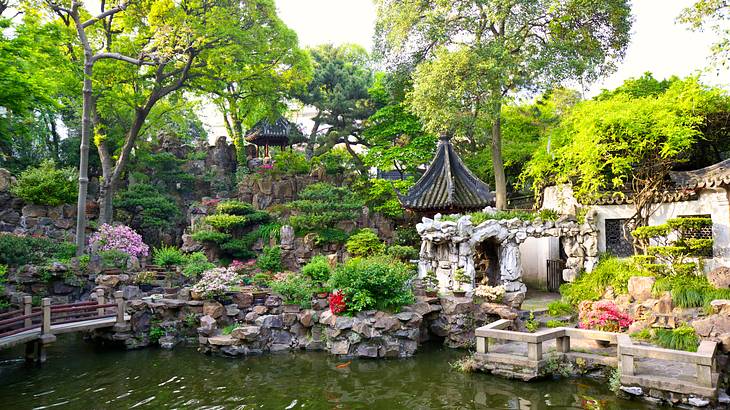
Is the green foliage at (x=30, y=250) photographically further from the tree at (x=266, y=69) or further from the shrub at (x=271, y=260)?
the tree at (x=266, y=69)

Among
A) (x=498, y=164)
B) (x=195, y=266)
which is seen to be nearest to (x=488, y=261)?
(x=498, y=164)

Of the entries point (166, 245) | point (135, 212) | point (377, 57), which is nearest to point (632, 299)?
point (377, 57)

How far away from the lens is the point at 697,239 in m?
14.2

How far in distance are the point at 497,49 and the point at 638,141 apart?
18.8ft

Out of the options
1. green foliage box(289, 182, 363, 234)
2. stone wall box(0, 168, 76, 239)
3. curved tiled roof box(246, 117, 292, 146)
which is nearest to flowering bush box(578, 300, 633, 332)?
green foliage box(289, 182, 363, 234)

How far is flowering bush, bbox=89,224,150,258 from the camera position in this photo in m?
18.5

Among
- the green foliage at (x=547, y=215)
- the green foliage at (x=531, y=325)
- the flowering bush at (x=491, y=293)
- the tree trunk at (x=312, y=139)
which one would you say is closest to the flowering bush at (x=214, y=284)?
the flowering bush at (x=491, y=293)

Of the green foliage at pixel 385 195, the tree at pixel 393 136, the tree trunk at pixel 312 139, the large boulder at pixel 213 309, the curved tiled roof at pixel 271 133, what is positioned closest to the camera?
the large boulder at pixel 213 309

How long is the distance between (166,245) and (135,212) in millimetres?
2308

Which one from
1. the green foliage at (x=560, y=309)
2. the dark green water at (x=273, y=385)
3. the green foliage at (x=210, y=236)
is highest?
the green foliage at (x=210, y=236)

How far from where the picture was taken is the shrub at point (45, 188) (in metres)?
20.8

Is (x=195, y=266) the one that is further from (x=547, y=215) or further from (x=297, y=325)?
(x=547, y=215)

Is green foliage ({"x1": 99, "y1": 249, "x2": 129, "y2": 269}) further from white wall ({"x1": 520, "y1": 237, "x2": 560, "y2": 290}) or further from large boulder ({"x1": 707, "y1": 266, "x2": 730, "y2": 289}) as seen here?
large boulder ({"x1": 707, "y1": 266, "x2": 730, "y2": 289})

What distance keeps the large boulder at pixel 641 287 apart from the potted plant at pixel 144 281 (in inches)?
585
